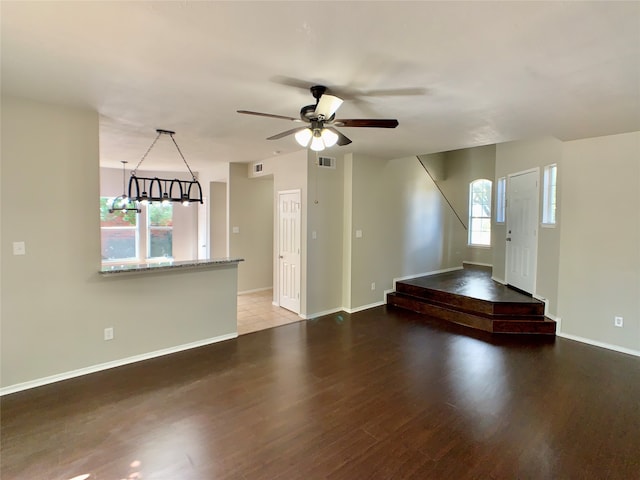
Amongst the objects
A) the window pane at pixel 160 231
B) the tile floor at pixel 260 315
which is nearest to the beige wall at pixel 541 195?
the tile floor at pixel 260 315

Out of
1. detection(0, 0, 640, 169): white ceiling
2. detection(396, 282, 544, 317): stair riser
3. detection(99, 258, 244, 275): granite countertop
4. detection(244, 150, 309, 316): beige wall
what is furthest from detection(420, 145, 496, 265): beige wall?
detection(99, 258, 244, 275): granite countertop

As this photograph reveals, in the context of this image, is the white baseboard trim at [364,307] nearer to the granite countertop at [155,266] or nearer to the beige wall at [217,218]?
the granite countertop at [155,266]

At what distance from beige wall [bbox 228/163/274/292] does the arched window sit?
5.22 meters

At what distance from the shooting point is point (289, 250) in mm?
5555

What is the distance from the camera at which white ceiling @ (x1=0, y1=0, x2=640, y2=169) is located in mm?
1664

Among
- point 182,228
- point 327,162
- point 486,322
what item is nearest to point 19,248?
point 327,162

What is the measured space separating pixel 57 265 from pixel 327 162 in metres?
3.74

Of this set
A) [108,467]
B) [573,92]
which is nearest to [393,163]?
[573,92]

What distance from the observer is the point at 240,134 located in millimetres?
4145

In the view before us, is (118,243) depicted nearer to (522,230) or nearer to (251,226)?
(251,226)

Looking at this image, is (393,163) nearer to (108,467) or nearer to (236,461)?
(236,461)

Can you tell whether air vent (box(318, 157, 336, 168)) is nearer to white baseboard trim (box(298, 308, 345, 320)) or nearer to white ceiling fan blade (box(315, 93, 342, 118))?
white baseboard trim (box(298, 308, 345, 320))

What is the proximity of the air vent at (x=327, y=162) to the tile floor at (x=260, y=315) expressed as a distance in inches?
98.1

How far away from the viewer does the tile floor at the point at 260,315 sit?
4.91 m
